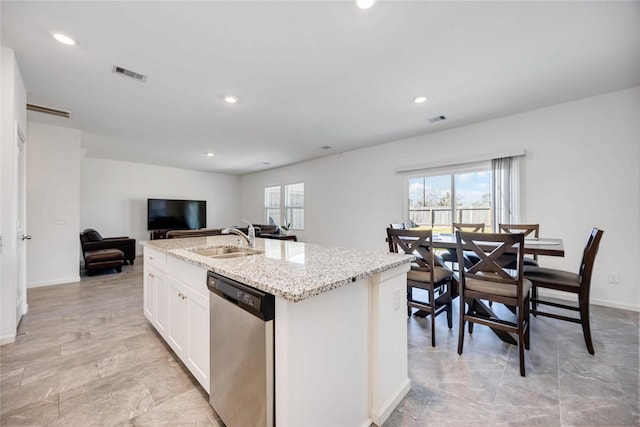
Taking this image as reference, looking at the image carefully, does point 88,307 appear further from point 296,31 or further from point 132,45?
point 296,31

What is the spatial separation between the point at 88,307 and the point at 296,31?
3.97 meters

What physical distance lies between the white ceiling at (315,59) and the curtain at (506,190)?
76cm

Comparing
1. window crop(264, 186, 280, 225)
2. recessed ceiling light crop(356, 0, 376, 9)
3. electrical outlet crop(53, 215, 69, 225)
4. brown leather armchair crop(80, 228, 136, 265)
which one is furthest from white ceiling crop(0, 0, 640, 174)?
window crop(264, 186, 280, 225)

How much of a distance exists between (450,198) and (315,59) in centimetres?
340

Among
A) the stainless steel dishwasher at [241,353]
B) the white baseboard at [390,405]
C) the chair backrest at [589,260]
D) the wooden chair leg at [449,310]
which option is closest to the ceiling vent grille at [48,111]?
the stainless steel dishwasher at [241,353]

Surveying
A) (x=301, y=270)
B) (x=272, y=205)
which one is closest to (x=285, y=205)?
(x=272, y=205)

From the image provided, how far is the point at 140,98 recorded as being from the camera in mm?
3197

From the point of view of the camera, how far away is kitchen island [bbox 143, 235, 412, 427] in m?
1.04

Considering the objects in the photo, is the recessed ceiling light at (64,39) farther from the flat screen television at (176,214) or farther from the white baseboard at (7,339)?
the flat screen television at (176,214)

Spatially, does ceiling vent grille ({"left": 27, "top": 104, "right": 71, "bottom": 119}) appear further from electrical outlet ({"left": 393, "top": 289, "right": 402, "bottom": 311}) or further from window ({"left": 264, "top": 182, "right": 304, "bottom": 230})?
electrical outlet ({"left": 393, "top": 289, "right": 402, "bottom": 311})

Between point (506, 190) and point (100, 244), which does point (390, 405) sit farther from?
point (100, 244)

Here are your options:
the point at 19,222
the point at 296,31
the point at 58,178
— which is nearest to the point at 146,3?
the point at 296,31

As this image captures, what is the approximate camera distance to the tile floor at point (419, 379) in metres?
1.48

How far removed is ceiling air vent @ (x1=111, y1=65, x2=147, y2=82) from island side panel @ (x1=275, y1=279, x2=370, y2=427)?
9.85 feet
